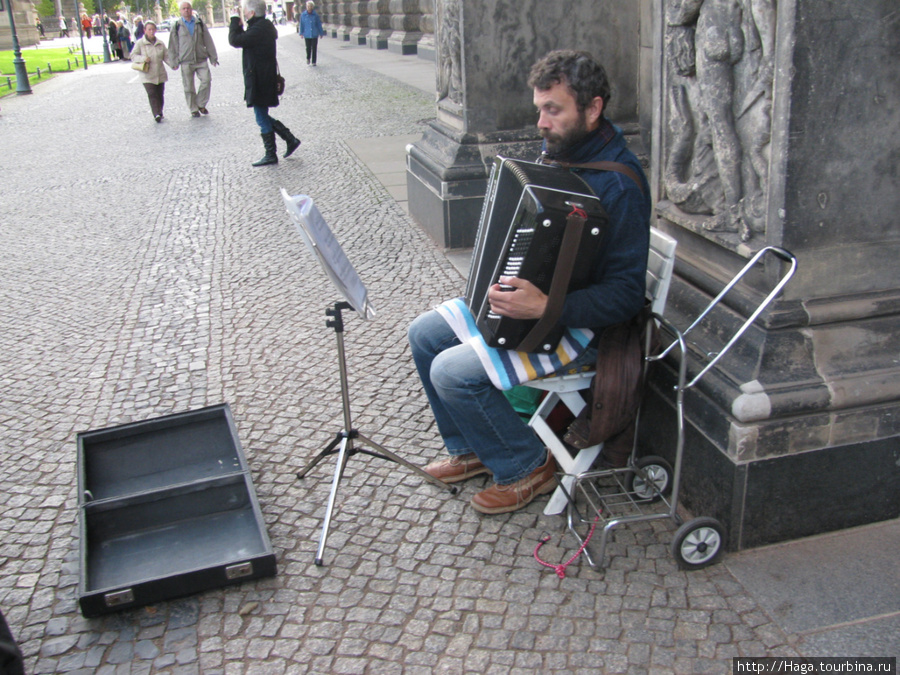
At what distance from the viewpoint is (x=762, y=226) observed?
9.01ft

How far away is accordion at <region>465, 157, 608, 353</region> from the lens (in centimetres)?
253

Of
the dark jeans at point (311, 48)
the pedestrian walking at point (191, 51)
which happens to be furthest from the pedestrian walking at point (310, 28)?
the pedestrian walking at point (191, 51)

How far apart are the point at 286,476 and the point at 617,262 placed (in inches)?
63.3

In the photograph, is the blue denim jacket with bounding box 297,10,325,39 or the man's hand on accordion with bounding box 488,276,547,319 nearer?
the man's hand on accordion with bounding box 488,276,547,319

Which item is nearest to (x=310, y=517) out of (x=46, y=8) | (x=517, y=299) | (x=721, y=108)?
(x=517, y=299)

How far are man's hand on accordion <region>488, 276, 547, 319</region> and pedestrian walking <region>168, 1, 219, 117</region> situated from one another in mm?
11681

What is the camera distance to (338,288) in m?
2.89

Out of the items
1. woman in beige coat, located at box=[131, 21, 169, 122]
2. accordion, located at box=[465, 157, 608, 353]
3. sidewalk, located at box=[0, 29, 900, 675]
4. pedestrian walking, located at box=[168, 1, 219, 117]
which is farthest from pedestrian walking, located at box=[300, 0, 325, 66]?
accordion, located at box=[465, 157, 608, 353]

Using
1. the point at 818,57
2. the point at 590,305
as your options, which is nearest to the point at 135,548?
the point at 590,305

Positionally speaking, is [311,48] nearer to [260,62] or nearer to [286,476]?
[260,62]

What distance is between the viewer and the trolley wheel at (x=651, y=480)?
2.98m

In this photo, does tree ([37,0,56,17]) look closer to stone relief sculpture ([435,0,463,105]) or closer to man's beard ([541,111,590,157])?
stone relief sculpture ([435,0,463,105])

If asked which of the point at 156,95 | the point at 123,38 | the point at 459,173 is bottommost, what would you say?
the point at 459,173

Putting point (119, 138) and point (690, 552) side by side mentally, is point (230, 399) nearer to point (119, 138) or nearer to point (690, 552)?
point (690, 552)
